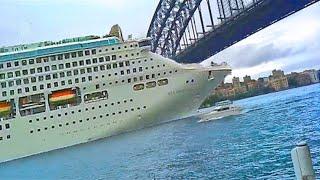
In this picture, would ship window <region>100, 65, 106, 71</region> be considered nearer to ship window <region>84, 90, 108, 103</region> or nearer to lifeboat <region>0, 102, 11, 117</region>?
ship window <region>84, 90, 108, 103</region>

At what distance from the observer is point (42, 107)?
106 ft

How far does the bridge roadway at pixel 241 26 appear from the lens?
97.2 feet

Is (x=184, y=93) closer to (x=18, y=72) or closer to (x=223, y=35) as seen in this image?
(x=223, y=35)

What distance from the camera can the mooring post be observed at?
2012 mm

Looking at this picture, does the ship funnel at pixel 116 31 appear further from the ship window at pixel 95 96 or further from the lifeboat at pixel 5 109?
the lifeboat at pixel 5 109

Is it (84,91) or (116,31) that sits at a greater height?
(116,31)

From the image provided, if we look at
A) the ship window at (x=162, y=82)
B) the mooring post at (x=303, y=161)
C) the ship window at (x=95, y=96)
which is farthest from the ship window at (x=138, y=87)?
the mooring post at (x=303, y=161)

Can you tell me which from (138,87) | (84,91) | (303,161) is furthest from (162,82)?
Result: (303,161)

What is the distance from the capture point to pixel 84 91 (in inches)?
1278

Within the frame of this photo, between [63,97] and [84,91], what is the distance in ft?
4.83

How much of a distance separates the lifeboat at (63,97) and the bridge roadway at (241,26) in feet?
37.0

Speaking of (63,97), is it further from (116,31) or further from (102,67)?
(116,31)

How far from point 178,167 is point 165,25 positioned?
35.4 m

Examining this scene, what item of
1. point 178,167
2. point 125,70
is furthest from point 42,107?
point 178,167
